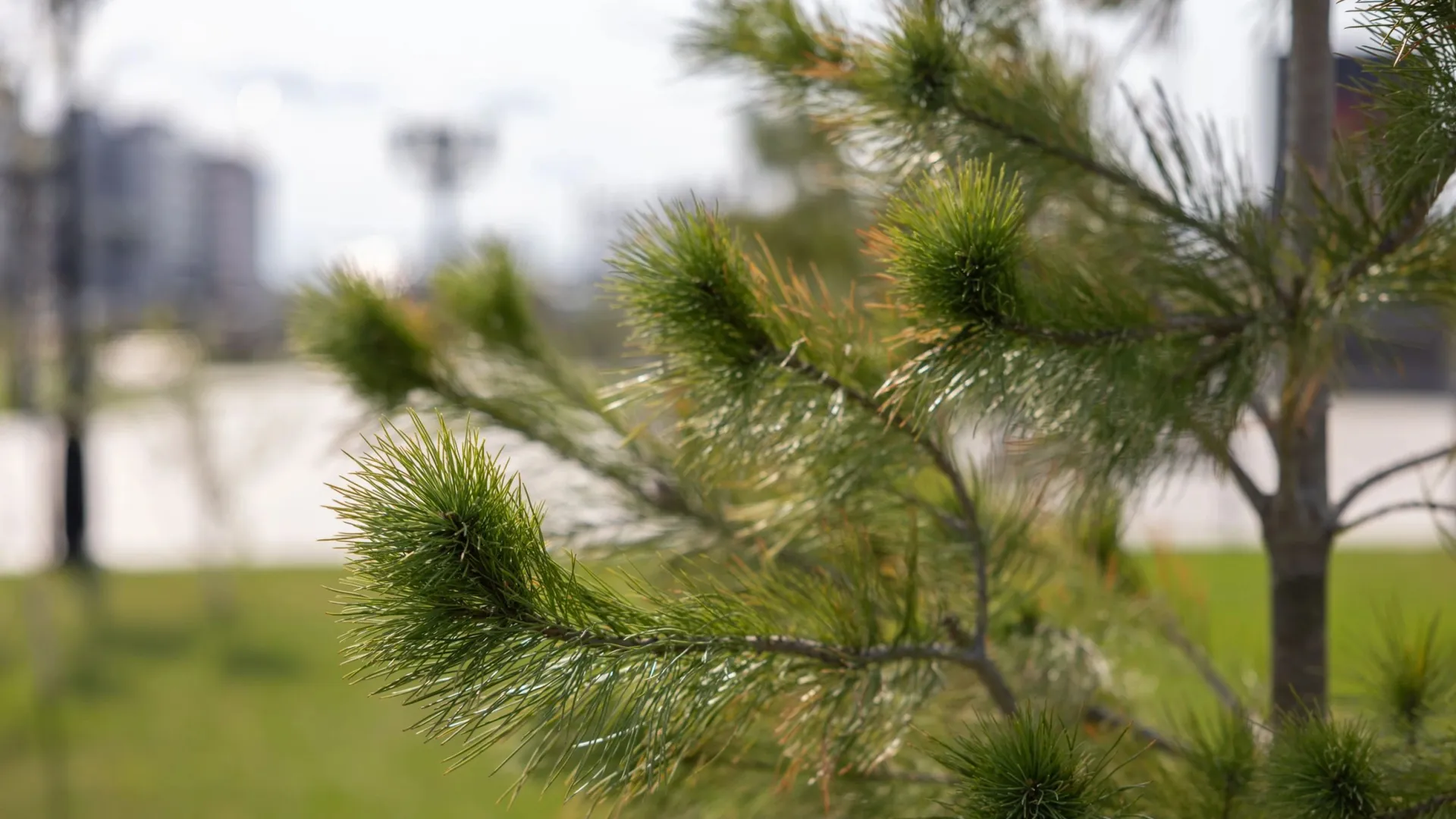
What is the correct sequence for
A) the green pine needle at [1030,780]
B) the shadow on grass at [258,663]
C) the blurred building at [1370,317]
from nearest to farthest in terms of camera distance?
1. the green pine needle at [1030,780]
2. the blurred building at [1370,317]
3. the shadow on grass at [258,663]

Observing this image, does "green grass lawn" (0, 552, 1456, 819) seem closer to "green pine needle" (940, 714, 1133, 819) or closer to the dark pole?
the dark pole

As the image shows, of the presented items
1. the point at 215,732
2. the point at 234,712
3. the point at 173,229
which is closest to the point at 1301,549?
the point at 215,732

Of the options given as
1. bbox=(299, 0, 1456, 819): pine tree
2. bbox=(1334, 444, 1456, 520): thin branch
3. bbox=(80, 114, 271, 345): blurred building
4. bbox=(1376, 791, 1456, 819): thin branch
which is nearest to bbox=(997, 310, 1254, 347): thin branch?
bbox=(299, 0, 1456, 819): pine tree

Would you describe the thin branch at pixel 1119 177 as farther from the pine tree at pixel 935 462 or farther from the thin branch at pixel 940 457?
the thin branch at pixel 940 457

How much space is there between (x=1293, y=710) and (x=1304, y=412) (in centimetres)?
28

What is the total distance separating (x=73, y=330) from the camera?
5633 mm

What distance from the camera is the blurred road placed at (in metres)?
1.41

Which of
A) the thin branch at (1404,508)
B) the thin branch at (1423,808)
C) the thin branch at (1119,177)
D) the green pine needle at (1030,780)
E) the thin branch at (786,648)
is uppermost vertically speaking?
the thin branch at (1119,177)

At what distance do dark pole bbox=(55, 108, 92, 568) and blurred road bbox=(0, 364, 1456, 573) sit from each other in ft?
0.45

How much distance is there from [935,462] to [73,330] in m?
5.72

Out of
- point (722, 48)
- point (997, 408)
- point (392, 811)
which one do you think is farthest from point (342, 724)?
point (997, 408)

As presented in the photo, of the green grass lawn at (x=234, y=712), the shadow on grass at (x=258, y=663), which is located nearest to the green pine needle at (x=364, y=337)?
the green grass lawn at (x=234, y=712)

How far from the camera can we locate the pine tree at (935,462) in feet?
2.40

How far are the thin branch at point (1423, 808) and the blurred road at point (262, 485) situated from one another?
0.26 metres
